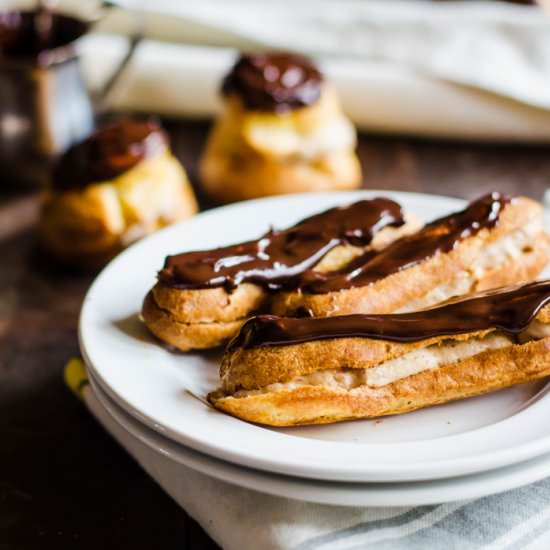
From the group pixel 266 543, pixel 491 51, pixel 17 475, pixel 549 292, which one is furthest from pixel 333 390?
pixel 491 51

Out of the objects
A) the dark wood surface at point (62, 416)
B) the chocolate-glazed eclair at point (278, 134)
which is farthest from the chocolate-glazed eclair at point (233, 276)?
the chocolate-glazed eclair at point (278, 134)

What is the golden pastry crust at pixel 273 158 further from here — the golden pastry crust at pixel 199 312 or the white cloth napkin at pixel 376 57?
the golden pastry crust at pixel 199 312

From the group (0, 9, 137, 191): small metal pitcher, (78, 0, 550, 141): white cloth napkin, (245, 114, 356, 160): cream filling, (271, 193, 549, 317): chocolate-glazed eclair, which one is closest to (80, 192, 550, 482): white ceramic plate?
(271, 193, 549, 317): chocolate-glazed eclair

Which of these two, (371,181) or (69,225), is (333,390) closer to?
(69,225)

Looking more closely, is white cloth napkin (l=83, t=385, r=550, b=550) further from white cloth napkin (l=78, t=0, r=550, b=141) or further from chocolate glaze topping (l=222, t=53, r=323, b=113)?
white cloth napkin (l=78, t=0, r=550, b=141)

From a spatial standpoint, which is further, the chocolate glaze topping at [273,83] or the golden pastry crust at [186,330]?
the chocolate glaze topping at [273,83]

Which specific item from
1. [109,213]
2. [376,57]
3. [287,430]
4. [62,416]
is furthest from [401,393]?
[376,57]
